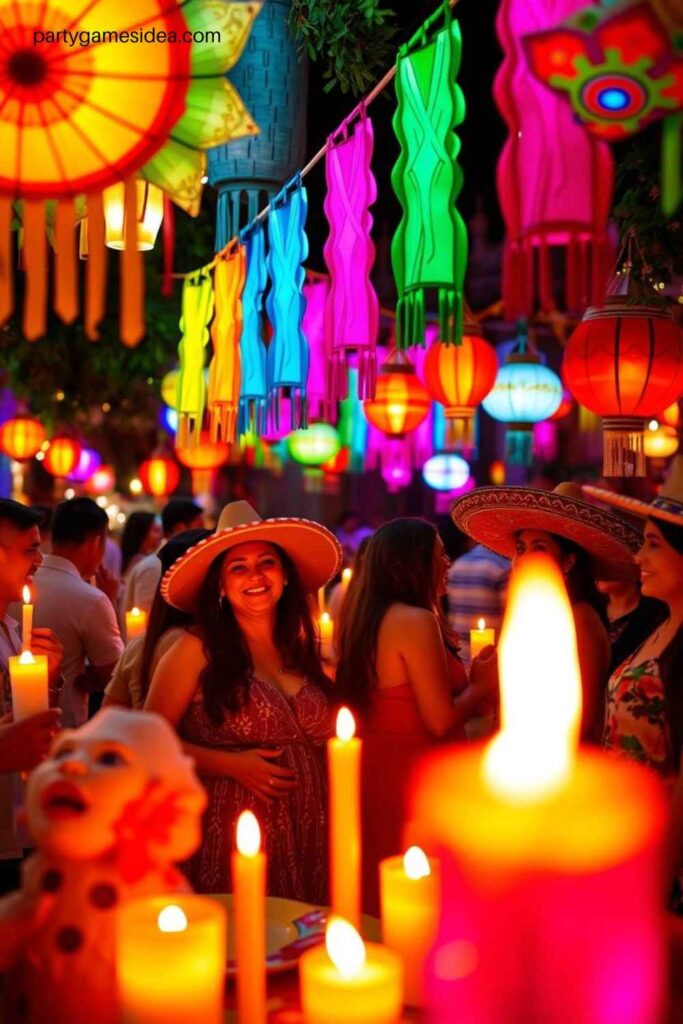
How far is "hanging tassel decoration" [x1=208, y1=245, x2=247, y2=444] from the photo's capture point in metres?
4.46

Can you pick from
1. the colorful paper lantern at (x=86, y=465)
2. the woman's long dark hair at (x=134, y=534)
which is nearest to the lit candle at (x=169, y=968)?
the woman's long dark hair at (x=134, y=534)

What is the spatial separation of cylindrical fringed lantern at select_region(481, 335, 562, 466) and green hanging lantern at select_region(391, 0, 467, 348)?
4696 mm

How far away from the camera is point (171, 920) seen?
1312mm

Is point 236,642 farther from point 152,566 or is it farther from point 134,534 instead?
point 134,534

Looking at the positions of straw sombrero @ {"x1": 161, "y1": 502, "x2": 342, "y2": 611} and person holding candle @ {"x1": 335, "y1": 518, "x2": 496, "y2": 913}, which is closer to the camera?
straw sombrero @ {"x1": 161, "y1": 502, "x2": 342, "y2": 611}

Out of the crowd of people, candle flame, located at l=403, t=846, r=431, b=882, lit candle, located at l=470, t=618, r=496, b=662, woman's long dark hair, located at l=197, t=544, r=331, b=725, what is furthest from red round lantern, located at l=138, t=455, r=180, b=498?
candle flame, located at l=403, t=846, r=431, b=882

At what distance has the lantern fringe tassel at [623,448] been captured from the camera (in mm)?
4594

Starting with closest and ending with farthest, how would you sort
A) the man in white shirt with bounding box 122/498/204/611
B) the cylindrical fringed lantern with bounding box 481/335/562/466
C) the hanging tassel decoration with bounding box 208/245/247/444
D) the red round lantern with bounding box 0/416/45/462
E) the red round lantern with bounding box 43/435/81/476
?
the hanging tassel decoration with bounding box 208/245/247/444 → the man in white shirt with bounding box 122/498/204/611 → the cylindrical fringed lantern with bounding box 481/335/562/466 → the red round lantern with bounding box 0/416/45/462 → the red round lantern with bounding box 43/435/81/476

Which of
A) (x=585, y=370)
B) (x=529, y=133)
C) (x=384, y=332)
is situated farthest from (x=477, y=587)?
(x=384, y=332)

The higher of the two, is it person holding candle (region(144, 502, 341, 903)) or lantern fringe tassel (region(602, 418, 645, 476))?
lantern fringe tassel (region(602, 418, 645, 476))

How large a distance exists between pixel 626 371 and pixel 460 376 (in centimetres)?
139

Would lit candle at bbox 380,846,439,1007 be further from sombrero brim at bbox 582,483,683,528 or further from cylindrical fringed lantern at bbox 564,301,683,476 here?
cylindrical fringed lantern at bbox 564,301,683,476

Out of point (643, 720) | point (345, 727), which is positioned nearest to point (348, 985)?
point (345, 727)

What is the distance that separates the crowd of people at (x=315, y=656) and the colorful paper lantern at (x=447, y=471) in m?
5.59
